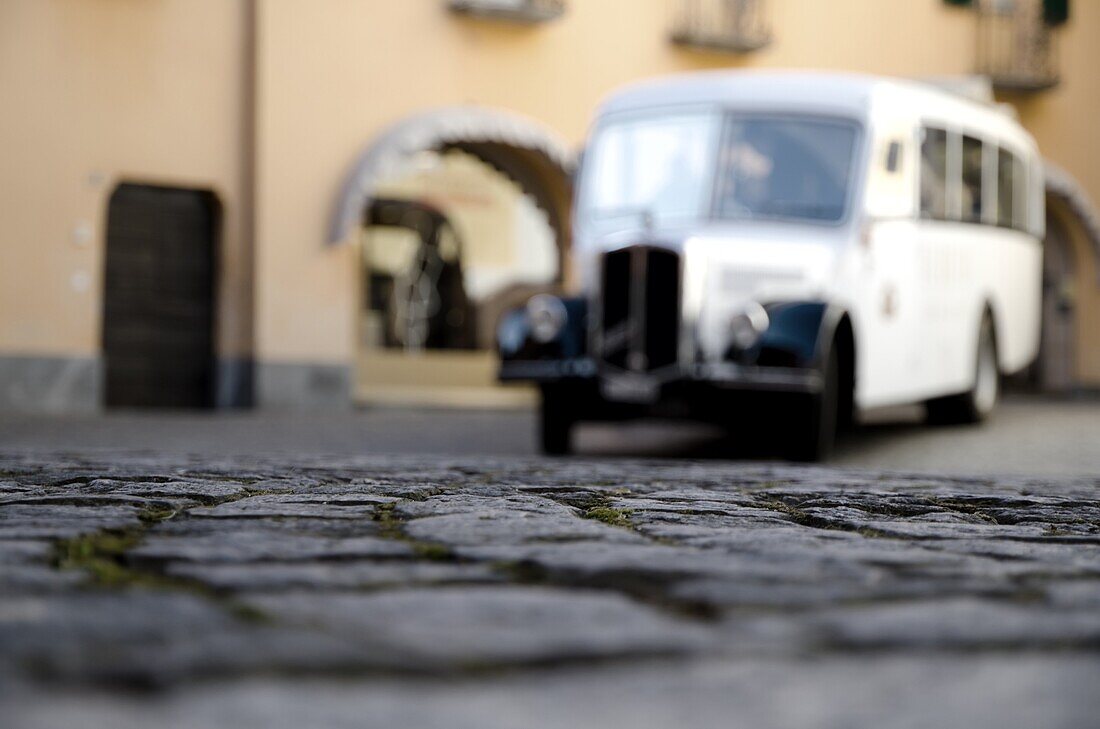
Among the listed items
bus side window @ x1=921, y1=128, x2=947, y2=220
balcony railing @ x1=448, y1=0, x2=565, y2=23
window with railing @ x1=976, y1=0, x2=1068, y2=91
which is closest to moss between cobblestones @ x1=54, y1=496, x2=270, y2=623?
bus side window @ x1=921, y1=128, x2=947, y2=220

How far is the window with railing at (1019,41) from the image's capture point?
923 inches

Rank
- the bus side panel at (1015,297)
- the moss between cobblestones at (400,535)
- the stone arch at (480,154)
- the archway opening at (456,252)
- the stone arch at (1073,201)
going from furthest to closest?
the stone arch at (1073,201) < the archway opening at (456,252) < the stone arch at (480,154) < the bus side panel at (1015,297) < the moss between cobblestones at (400,535)

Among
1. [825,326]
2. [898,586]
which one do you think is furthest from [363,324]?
[898,586]

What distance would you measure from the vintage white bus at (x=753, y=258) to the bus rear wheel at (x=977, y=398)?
1739 mm

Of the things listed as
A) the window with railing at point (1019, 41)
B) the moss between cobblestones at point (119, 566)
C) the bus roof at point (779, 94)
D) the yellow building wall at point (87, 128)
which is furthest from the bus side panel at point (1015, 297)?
the moss between cobblestones at point (119, 566)

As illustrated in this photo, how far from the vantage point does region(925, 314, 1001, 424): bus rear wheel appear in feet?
50.4

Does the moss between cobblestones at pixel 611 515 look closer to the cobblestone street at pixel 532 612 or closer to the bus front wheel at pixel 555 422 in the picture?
the cobblestone street at pixel 532 612

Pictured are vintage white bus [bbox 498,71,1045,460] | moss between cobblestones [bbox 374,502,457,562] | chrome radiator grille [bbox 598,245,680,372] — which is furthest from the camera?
chrome radiator grille [bbox 598,245,680,372]

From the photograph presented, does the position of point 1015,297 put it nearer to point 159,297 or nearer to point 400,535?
point 159,297

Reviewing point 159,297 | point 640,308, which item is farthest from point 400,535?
point 159,297

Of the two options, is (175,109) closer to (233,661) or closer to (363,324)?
(363,324)

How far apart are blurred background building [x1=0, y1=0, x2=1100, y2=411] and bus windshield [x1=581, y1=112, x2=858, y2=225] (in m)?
3.71

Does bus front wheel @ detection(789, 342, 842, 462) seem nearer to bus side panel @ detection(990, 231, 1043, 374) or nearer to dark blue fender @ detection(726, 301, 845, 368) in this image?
dark blue fender @ detection(726, 301, 845, 368)

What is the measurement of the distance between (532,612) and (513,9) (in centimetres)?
1735
